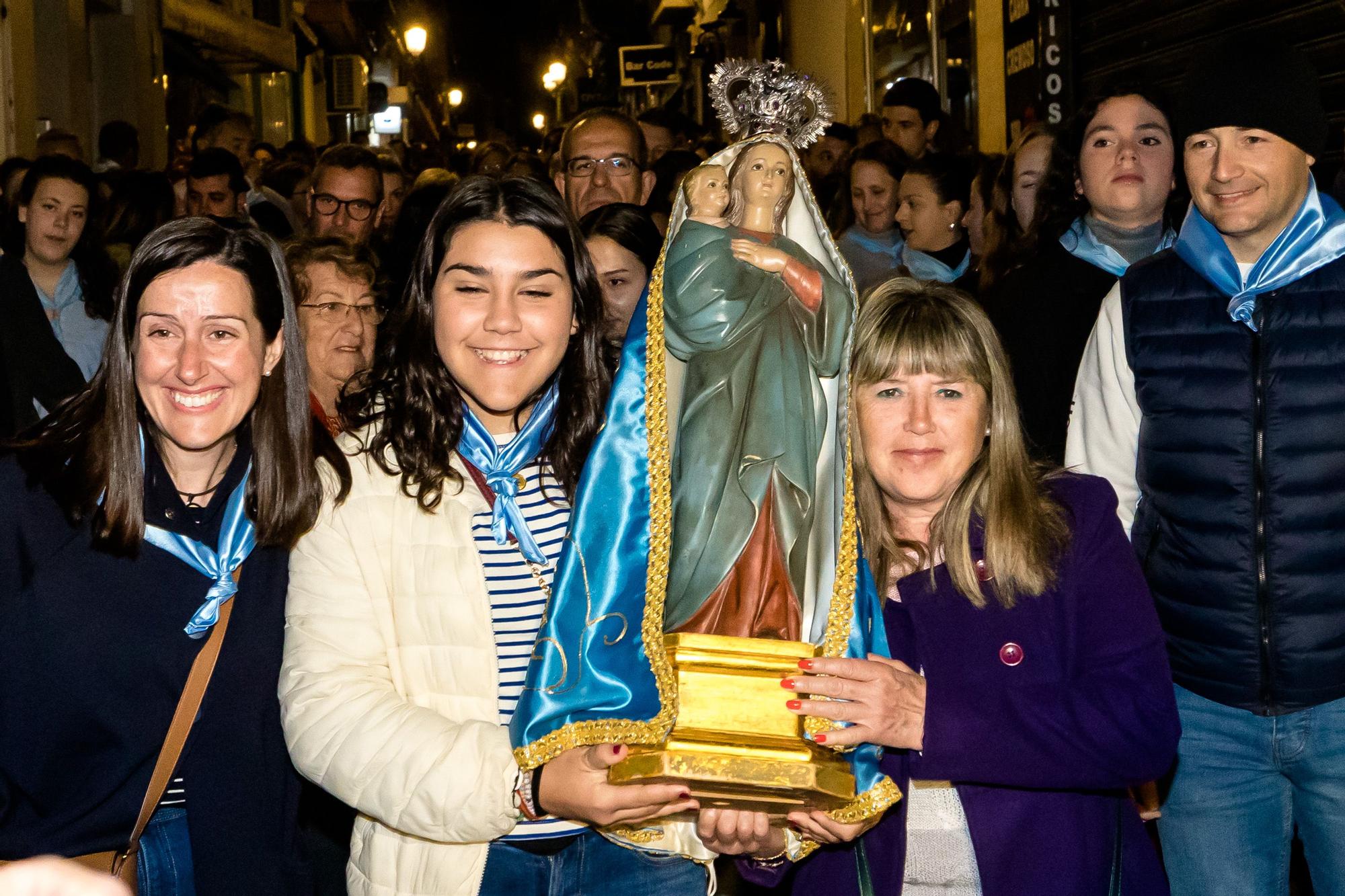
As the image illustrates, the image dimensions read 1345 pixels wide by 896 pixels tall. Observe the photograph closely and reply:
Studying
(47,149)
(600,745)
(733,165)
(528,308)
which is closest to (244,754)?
(600,745)

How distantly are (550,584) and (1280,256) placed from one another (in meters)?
1.86

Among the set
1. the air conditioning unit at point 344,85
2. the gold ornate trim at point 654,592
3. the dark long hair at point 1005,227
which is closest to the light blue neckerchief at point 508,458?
the gold ornate trim at point 654,592

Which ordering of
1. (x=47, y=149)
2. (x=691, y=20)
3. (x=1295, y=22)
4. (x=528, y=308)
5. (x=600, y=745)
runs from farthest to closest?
(x=691, y=20), (x=47, y=149), (x=1295, y=22), (x=528, y=308), (x=600, y=745)

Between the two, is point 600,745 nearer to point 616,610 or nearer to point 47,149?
point 616,610

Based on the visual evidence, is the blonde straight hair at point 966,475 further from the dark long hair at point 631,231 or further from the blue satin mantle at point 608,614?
the dark long hair at point 631,231

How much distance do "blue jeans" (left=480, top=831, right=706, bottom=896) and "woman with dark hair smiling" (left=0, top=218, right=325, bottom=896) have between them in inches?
19.9

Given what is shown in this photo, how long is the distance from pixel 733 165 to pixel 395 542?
0.97 m

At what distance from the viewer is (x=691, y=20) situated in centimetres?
2562

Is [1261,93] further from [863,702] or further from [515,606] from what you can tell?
[515,606]

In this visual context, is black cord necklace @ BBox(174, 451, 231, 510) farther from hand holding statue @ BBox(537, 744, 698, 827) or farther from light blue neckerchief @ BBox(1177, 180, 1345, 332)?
light blue neckerchief @ BBox(1177, 180, 1345, 332)

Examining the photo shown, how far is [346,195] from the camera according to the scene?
581cm

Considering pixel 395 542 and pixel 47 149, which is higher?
pixel 47 149

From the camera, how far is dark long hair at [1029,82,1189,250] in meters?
4.20

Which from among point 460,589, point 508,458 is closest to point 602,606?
point 460,589
